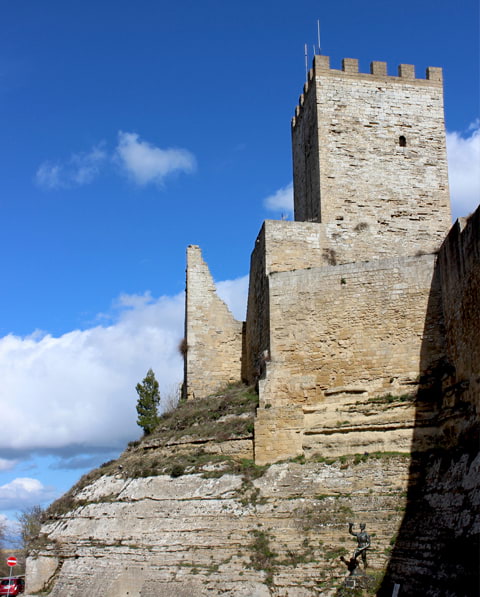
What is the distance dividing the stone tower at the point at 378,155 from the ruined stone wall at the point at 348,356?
151 inches

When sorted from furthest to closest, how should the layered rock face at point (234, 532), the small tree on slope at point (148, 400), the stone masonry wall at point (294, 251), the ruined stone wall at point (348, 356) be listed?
the small tree on slope at point (148, 400), the stone masonry wall at point (294, 251), the ruined stone wall at point (348, 356), the layered rock face at point (234, 532)

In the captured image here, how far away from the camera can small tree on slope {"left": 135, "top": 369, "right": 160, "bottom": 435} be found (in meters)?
29.6

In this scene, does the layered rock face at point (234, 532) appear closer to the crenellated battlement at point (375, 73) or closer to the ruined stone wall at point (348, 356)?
the ruined stone wall at point (348, 356)

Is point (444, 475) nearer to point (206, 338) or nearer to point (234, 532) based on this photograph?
point (234, 532)

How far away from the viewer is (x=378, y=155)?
23266 mm

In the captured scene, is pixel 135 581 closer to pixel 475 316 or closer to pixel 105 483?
pixel 105 483

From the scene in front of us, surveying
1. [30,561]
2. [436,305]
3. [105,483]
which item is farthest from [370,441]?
[30,561]

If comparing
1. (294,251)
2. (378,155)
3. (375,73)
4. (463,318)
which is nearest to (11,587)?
(294,251)

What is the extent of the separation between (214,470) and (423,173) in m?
11.8

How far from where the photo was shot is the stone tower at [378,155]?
74.1 ft

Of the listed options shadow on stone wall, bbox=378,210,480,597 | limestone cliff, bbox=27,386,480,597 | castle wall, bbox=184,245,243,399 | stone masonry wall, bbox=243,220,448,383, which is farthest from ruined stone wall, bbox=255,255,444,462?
castle wall, bbox=184,245,243,399

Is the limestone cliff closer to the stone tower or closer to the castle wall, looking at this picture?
the castle wall

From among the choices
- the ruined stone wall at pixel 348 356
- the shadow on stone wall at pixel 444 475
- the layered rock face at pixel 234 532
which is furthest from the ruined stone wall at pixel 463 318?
the layered rock face at pixel 234 532

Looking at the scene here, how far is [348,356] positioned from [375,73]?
Result: 10.6 meters
